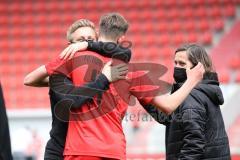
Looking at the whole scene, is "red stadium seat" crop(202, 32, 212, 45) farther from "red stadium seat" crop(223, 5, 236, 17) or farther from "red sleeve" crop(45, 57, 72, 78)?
"red sleeve" crop(45, 57, 72, 78)

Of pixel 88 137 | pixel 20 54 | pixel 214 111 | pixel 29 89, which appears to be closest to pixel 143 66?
pixel 214 111

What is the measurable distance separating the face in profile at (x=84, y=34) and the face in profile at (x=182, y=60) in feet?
1.83

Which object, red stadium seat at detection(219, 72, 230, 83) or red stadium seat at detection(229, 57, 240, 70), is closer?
red stadium seat at detection(219, 72, 230, 83)

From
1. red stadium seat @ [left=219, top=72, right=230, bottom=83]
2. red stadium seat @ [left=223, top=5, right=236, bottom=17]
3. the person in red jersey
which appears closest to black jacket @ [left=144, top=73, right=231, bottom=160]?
the person in red jersey

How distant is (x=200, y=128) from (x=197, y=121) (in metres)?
0.04

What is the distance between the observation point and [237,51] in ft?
38.4

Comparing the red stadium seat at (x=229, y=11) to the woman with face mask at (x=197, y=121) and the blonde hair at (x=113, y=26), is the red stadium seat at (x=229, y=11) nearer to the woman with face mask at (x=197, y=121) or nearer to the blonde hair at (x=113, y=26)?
the woman with face mask at (x=197, y=121)

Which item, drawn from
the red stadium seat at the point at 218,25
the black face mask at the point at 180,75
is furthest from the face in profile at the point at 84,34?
the red stadium seat at the point at 218,25

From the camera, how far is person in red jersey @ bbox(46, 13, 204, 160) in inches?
133

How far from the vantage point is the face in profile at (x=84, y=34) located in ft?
12.3

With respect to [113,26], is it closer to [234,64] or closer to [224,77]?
[224,77]

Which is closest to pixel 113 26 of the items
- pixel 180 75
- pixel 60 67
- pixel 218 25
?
pixel 60 67

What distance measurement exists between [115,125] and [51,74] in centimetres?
42

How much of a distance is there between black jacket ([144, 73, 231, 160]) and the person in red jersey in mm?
378
